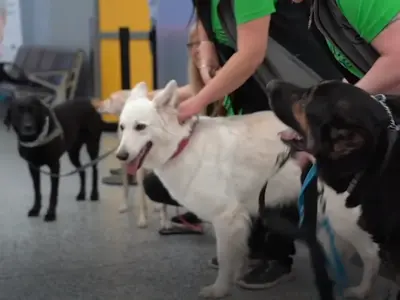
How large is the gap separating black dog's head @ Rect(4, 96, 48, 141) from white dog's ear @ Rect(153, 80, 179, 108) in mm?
1342

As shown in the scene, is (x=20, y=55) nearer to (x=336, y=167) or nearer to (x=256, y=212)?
(x=256, y=212)

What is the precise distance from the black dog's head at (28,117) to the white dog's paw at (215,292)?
1.57 m

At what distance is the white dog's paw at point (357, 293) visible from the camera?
2299mm

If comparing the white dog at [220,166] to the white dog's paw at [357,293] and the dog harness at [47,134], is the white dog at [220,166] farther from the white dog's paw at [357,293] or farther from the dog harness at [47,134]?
the dog harness at [47,134]

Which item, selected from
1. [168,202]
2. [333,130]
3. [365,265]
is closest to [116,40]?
[168,202]

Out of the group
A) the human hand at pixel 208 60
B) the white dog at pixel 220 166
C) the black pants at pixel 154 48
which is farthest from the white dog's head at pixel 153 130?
the black pants at pixel 154 48

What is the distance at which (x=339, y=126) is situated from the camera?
144 cm

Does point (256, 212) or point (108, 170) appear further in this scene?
point (108, 170)

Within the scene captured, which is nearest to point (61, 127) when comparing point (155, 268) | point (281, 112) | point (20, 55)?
point (155, 268)

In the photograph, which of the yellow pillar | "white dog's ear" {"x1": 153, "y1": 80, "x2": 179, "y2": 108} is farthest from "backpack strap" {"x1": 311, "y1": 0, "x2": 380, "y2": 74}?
the yellow pillar

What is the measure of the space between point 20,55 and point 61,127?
4.09 m

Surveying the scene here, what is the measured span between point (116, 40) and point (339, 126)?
5.35 m

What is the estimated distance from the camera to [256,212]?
2.35m

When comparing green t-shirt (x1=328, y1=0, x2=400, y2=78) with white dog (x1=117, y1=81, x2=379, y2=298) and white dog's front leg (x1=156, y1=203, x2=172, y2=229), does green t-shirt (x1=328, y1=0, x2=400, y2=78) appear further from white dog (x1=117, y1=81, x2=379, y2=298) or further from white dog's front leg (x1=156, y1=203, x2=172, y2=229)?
white dog's front leg (x1=156, y1=203, x2=172, y2=229)
